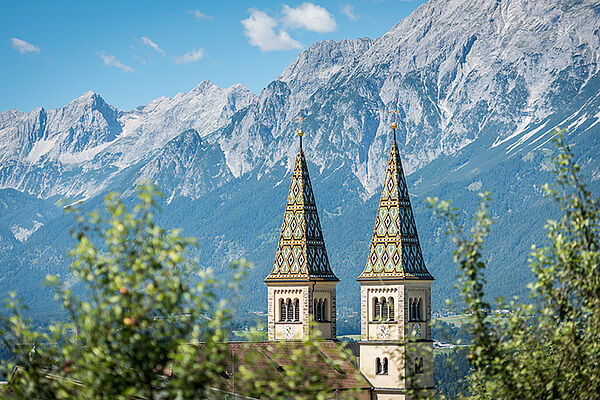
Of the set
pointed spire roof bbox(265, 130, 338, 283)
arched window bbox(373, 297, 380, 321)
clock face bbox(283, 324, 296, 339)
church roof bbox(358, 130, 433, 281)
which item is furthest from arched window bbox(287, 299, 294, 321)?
arched window bbox(373, 297, 380, 321)

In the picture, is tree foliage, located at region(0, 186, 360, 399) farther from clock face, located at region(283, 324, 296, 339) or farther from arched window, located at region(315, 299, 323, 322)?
arched window, located at region(315, 299, 323, 322)

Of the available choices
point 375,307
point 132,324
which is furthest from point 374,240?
point 132,324

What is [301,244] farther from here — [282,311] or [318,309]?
[282,311]

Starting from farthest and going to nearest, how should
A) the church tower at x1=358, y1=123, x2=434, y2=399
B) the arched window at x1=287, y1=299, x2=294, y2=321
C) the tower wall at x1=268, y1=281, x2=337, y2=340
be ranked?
the arched window at x1=287, y1=299, x2=294, y2=321 < the tower wall at x1=268, y1=281, x2=337, y2=340 < the church tower at x1=358, y1=123, x2=434, y2=399

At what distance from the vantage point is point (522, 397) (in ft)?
99.1

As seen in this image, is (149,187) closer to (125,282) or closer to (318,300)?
(125,282)

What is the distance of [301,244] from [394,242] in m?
6.55

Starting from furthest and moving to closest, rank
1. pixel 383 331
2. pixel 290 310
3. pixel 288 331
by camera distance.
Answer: pixel 290 310 < pixel 288 331 < pixel 383 331

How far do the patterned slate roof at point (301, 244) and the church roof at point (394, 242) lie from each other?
12.4 ft

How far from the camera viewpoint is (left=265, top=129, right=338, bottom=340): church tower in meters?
81.3

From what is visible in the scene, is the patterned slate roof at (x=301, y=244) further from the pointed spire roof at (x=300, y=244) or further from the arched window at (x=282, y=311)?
the arched window at (x=282, y=311)

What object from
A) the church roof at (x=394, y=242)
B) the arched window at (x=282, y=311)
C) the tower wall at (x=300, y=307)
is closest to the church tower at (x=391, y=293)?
the church roof at (x=394, y=242)

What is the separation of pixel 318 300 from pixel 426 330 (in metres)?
7.38

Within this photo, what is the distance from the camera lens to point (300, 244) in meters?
82.1
